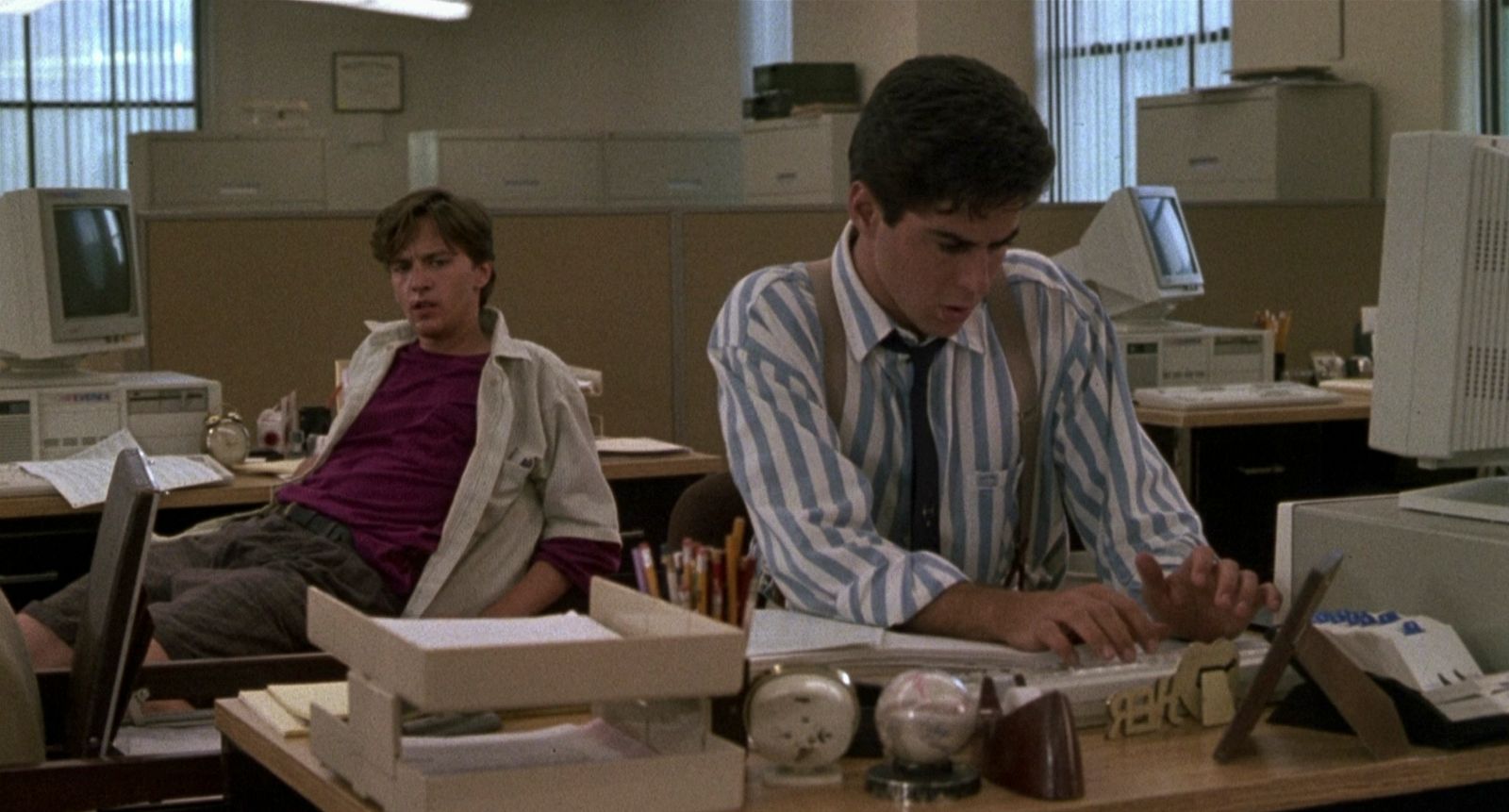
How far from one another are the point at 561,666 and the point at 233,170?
5723 millimetres

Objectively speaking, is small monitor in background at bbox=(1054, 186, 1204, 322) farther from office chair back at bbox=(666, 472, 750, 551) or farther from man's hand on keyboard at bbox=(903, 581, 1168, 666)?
man's hand on keyboard at bbox=(903, 581, 1168, 666)

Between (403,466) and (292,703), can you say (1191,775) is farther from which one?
(403,466)

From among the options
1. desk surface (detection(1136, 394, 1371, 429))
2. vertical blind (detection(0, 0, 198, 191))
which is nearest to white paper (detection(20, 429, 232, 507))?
desk surface (detection(1136, 394, 1371, 429))

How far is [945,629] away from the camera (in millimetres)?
1694

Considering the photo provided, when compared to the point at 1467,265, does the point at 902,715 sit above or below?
Answer: below

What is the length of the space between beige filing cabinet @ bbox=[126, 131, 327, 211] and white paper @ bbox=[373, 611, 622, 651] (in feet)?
18.0

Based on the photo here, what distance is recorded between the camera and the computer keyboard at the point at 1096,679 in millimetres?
1565

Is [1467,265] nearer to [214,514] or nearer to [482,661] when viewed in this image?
[482,661]

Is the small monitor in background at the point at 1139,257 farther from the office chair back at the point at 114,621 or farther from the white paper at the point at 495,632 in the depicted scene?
the white paper at the point at 495,632

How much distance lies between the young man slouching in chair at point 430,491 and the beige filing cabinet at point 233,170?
337 cm

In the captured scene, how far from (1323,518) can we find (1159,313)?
11.8 feet

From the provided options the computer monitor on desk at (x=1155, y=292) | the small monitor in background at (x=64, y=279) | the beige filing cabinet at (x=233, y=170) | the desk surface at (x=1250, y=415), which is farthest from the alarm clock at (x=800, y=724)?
the beige filing cabinet at (x=233, y=170)

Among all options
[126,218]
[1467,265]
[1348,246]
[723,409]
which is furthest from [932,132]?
[1348,246]

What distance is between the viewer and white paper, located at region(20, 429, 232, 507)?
367 centimetres
